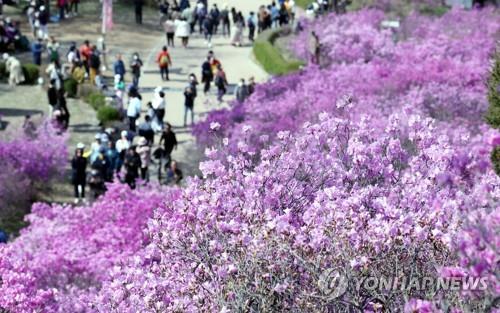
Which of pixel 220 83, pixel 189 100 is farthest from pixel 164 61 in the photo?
pixel 189 100

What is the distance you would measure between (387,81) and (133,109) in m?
5.83

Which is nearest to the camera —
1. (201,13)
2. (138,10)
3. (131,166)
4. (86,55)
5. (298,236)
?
(298,236)

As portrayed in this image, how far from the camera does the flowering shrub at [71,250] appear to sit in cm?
1253

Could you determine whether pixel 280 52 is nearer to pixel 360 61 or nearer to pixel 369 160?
pixel 360 61

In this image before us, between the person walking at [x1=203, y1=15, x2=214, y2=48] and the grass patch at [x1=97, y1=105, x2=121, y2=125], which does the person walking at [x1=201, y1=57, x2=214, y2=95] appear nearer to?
the grass patch at [x1=97, y1=105, x2=121, y2=125]

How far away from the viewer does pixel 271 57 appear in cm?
3425

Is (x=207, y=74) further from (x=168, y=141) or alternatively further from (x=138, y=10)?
(x=138, y=10)

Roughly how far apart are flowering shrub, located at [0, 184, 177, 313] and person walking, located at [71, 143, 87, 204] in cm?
325

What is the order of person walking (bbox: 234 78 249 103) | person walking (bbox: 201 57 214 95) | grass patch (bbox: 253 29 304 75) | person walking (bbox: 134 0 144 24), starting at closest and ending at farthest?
person walking (bbox: 234 78 249 103), person walking (bbox: 201 57 214 95), grass patch (bbox: 253 29 304 75), person walking (bbox: 134 0 144 24)

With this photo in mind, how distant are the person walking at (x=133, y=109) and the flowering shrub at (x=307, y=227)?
13.4 metres

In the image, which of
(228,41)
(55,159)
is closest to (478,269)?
(55,159)

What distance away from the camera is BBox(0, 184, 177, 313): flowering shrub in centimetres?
1253

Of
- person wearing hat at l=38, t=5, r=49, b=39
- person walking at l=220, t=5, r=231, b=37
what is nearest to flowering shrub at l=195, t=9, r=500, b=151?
person walking at l=220, t=5, r=231, b=37

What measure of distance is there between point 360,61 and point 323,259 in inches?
765
